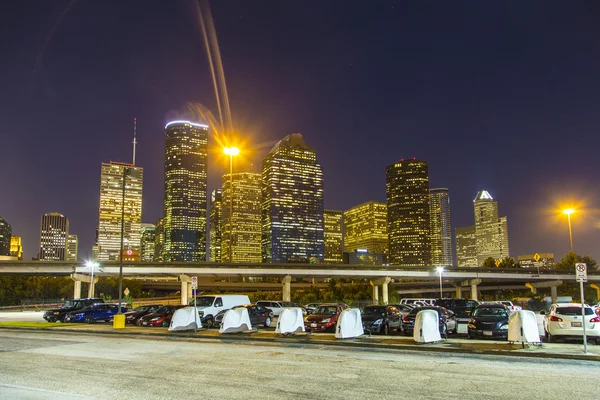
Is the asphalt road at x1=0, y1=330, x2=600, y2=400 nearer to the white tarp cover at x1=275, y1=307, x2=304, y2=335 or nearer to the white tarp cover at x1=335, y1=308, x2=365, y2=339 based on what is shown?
the white tarp cover at x1=335, y1=308, x2=365, y2=339

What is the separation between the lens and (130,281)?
133m

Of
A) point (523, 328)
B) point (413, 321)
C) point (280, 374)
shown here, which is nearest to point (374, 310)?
point (413, 321)

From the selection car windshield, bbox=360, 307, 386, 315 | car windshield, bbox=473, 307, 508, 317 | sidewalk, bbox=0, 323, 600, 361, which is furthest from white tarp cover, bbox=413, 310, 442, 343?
car windshield, bbox=360, 307, 386, 315

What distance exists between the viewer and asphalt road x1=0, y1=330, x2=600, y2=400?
10.7m

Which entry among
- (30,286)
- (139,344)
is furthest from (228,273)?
(139,344)

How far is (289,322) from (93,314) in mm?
20370

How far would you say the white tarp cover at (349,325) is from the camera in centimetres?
2194

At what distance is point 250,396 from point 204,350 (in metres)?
8.68

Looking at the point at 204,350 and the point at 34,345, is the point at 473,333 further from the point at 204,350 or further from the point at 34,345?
the point at 34,345

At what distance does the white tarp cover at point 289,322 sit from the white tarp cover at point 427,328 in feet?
20.9

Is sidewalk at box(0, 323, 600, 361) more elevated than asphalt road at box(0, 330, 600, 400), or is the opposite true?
asphalt road at box(0, 330, 600, 400)

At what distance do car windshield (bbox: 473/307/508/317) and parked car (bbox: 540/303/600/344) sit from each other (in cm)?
187

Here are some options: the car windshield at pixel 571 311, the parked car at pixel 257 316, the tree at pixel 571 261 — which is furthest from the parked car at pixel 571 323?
the tree at pixel 571 261

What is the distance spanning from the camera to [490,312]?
2231cm
